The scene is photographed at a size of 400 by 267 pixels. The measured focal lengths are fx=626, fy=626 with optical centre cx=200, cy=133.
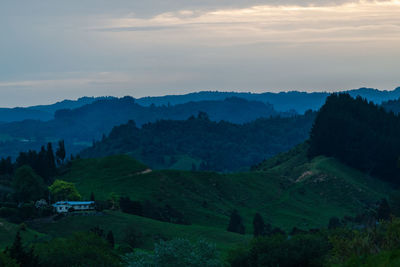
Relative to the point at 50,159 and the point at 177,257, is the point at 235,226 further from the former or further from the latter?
the point at 177,257

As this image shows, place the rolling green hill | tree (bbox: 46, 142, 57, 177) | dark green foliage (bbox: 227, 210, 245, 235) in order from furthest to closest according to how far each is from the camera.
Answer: tree (bbox: 46, 142, 57, 177) < the rolling green hill < dark green foliage (bbox: 227, 210, 245, 235)

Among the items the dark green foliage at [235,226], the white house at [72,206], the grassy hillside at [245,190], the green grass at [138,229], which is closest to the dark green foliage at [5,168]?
the grassy hillside at [245,190]

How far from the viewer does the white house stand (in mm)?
113562

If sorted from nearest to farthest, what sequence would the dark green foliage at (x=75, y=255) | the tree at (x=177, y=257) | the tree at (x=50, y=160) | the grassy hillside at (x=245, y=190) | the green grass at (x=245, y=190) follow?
the tree at (x=177, y=257)
the dark green foliage at (x=75, y=255)
the grassy hillside at (x=245, y=190)
the green grass at (x=245, y=190)
the tree at (x=50, y=160)

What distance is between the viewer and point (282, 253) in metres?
70.2

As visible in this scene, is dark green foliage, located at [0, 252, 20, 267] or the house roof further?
the house roof

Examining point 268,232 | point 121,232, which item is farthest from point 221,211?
point 121,232

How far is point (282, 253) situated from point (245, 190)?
93486mm

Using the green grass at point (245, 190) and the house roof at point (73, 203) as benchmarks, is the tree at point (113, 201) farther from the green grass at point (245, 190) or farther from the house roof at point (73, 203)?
the green grass at point (245, 190)

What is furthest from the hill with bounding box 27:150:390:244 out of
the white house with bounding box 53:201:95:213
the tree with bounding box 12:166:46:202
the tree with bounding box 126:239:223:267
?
the tree with bounding box 126:239:223:267

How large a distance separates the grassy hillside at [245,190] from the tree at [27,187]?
1330 cm

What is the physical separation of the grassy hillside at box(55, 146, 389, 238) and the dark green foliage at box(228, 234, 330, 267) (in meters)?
58.3

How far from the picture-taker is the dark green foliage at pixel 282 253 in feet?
230

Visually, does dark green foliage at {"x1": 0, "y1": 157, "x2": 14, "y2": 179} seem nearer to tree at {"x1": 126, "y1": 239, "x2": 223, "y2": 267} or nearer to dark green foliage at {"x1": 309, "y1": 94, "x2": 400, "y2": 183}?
dark green foliage at {"x1": 309, "y1": 94, "x2": 400, "y2": 183}
